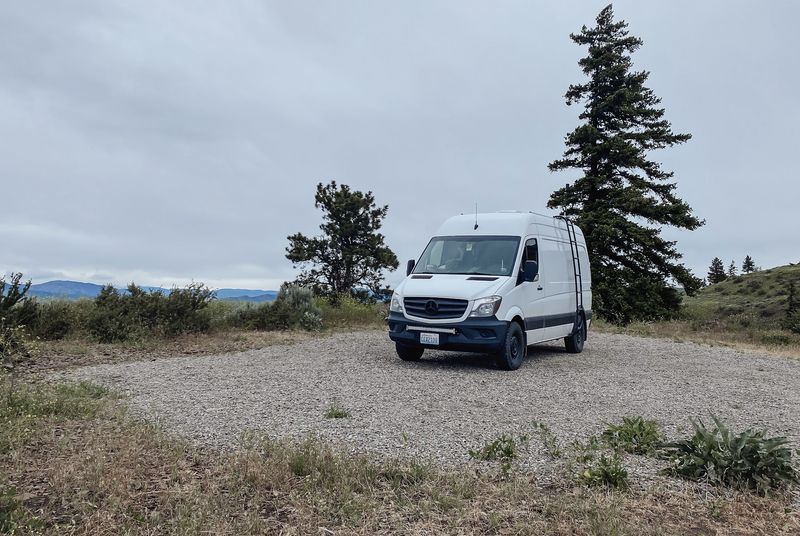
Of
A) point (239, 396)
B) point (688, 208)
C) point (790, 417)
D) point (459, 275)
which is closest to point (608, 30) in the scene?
point (688, 208)

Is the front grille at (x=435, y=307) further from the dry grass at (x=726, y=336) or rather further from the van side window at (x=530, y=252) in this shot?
the dry grass at (x=726, y=336)

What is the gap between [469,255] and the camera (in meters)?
10.7

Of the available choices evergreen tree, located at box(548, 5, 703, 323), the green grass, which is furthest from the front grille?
evergreen tree, located at box(548, 5, 703, 323)

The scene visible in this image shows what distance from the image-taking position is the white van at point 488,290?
373 inches

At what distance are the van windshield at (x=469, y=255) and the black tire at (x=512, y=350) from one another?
1.05 m

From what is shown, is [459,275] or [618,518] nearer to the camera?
[618,518]

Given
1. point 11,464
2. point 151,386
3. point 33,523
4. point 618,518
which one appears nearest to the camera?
point 33,523

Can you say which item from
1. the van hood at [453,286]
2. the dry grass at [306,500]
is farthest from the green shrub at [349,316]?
the dry grass at [306,500]

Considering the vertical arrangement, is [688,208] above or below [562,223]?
above

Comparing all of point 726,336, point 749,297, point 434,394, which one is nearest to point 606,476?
point 434,394

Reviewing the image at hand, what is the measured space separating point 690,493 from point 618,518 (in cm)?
93

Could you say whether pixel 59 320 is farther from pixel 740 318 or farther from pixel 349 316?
pixel 740 318

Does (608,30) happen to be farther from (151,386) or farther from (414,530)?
(414,530)

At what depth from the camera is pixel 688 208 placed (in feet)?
89.7
